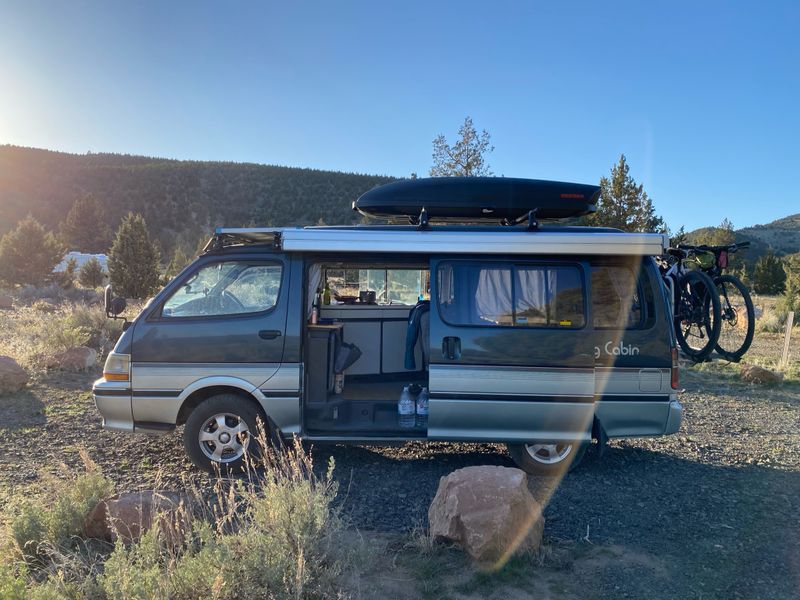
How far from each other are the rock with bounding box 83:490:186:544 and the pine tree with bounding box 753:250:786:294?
41757 mm

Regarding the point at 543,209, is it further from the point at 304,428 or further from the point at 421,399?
the point at 304,428

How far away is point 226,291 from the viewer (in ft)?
17.5

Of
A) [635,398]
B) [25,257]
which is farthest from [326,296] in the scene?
[25,257]

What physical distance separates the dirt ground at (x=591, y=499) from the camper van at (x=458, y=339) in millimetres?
519

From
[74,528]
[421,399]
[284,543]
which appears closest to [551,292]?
[421,399]

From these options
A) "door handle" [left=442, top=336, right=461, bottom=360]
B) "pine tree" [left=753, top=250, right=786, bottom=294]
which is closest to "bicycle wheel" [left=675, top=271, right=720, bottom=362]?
"door handle" [left=442, top=336, right=461, bottom=360]

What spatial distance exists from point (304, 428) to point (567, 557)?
8.21ft

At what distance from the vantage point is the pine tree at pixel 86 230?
3944 cm

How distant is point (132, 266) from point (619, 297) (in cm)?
2145

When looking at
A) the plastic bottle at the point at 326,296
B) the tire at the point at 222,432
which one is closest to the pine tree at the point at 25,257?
the plastic bottle at the point at 326,296

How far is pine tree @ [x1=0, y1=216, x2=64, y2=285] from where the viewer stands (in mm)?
24047

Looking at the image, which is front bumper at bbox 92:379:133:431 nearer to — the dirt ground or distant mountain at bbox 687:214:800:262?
the dirt ground

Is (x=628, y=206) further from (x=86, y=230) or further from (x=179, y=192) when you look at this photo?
(x=179, y=192)

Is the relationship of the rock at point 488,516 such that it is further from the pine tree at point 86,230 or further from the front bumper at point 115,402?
the pine tree at point 86,230
